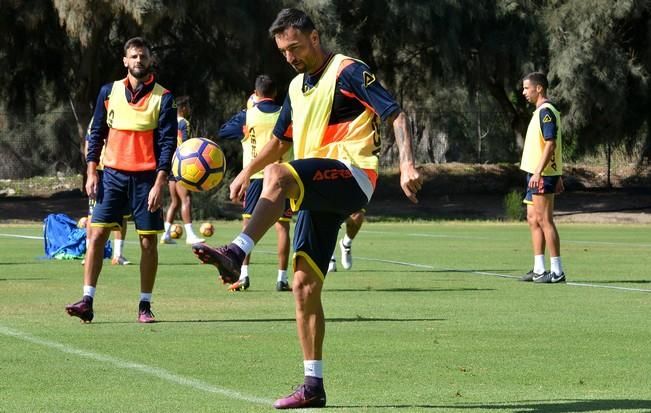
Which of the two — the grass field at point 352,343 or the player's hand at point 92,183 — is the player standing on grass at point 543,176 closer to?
the grass field at point 352,343

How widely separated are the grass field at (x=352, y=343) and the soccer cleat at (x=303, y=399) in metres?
0.13

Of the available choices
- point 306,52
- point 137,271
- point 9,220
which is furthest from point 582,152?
point 306,52

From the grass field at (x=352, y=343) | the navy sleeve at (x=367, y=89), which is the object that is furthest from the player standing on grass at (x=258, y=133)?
the navy sleeve at (x=367, y=89)

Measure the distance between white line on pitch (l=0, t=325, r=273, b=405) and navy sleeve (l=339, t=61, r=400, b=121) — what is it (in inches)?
71.1

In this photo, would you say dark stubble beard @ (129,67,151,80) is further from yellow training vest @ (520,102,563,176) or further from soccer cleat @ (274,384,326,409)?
yellow training vest @ (520,102,563,176)

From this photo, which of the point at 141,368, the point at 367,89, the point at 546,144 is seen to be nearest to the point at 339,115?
the point at 367,89

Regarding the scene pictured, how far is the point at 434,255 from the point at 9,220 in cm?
2025

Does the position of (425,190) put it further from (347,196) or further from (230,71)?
(347,196)

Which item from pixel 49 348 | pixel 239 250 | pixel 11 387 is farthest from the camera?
pixel 49 348

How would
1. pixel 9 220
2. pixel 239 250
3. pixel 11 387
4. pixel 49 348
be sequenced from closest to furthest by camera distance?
pixel 239 250
pixel 11 387
pixel 49 348
pixel 9 220

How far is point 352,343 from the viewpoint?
34.4 ft

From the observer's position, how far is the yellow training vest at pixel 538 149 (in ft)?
56.0

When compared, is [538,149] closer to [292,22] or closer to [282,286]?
[282,286]

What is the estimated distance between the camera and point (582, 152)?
47781 mm
